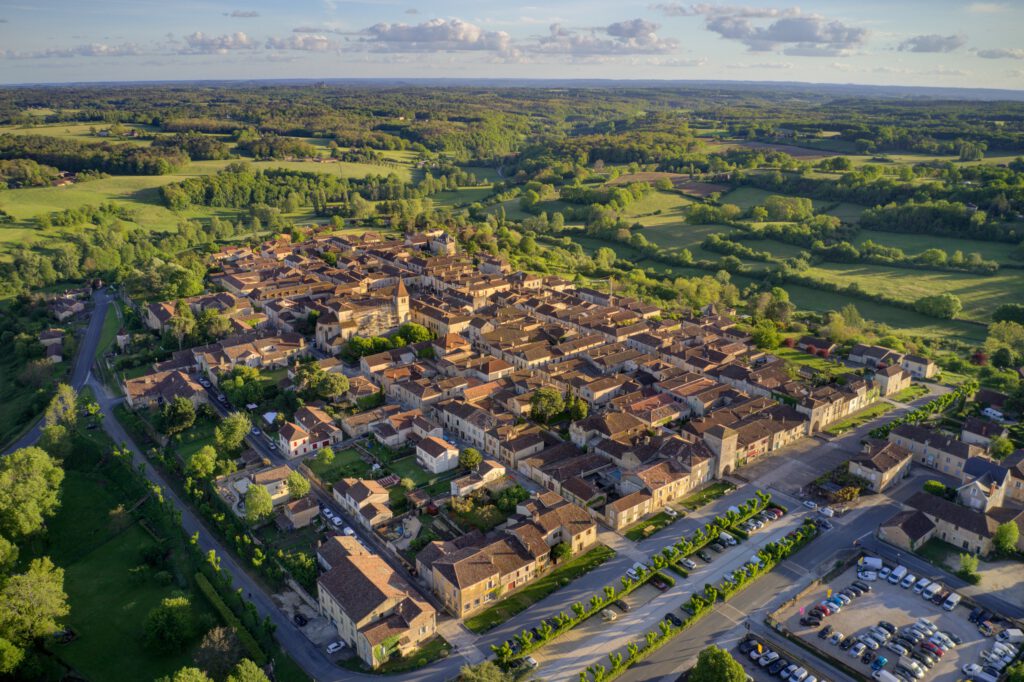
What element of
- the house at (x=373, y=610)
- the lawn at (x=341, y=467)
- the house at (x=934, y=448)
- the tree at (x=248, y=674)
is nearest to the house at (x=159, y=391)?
the lawn at (x=341, y=467)

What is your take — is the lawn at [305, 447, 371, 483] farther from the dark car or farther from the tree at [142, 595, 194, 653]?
the dark car

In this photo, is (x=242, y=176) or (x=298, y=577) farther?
(x=242, y=176)

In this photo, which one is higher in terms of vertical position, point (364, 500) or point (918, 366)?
point (918, 366)

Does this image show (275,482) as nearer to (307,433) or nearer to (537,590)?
(307,433)

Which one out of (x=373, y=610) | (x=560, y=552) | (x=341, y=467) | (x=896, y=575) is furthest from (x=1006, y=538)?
(x=341, y=467)

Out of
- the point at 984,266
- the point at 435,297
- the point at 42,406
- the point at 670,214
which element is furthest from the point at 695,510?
the point at 670,214

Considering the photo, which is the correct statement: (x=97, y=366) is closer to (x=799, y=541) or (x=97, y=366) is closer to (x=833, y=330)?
(x=799, y=541)
